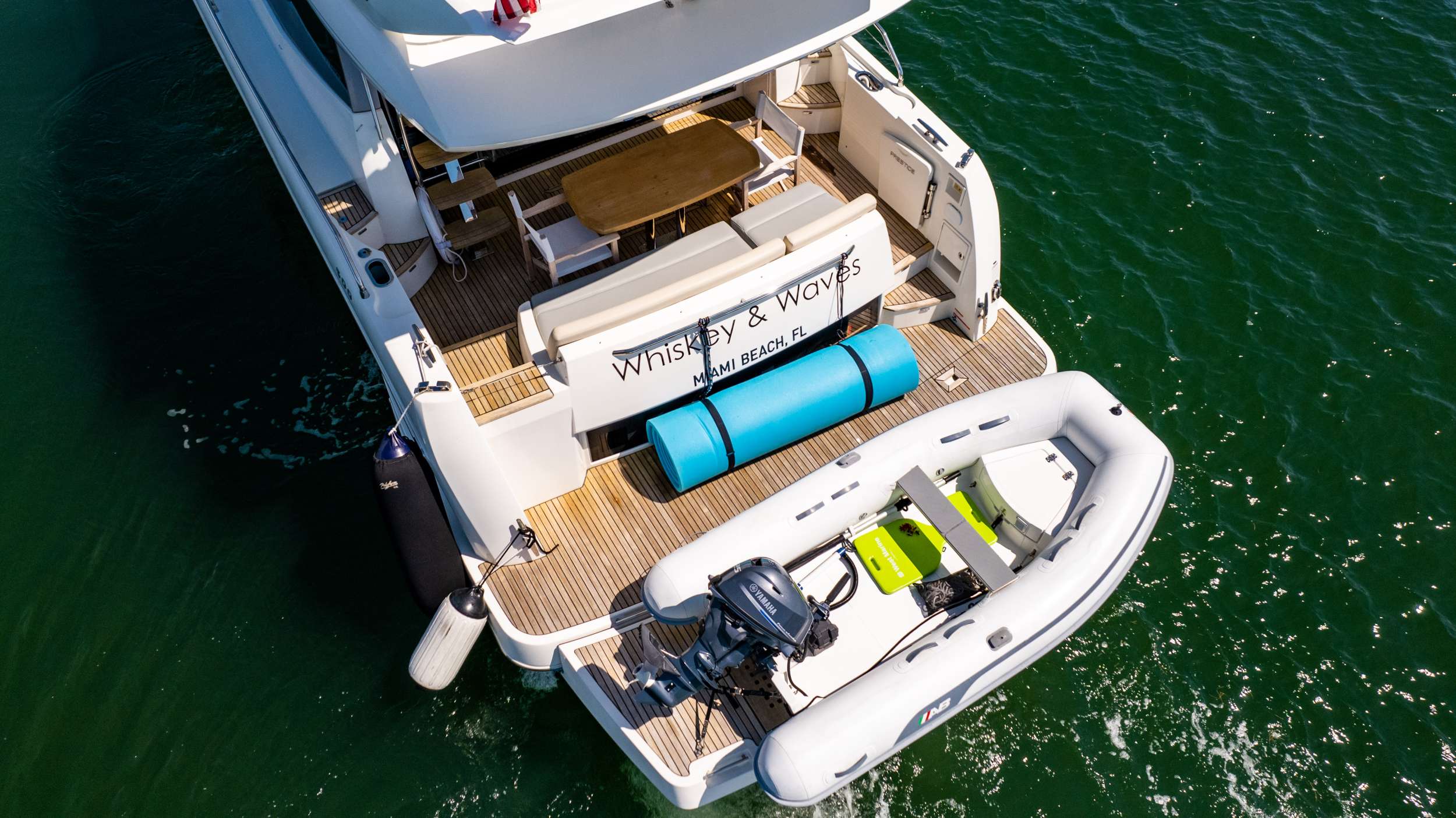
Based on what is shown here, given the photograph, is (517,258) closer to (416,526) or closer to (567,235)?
(567,235)

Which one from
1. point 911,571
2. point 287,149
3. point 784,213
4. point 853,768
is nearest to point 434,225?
point 287,149

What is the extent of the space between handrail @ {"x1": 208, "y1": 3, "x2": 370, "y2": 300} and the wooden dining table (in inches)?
83.6

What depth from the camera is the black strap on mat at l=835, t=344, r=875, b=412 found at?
9.39 meters

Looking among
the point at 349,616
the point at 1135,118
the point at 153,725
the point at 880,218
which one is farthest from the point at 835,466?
the point at 1135,118

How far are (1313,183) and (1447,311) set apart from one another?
8.34 feet

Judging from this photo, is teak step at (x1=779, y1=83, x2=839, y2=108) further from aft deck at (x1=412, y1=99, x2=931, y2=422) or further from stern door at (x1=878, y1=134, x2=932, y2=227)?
stern door at (x1=878, y1=134, x2=932, y2=227)

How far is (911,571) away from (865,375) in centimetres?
193

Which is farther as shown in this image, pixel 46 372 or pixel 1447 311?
pixel 1447 311

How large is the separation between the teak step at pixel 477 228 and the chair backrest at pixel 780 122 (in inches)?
118

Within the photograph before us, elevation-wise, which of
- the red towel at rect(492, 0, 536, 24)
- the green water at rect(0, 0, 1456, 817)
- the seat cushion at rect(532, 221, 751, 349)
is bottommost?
the green water at rect(0, 0, 1456, 817)

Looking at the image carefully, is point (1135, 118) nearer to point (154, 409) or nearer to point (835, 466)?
point (835, 466)

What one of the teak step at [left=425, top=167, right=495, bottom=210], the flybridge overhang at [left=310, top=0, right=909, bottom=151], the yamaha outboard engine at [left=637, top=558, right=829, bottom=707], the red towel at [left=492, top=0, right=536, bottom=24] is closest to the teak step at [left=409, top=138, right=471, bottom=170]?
the teak step at [left=425, top=167, right=495, bottom=210]

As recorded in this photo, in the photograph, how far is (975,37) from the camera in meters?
15.7

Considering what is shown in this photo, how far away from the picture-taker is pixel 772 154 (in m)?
10.6
